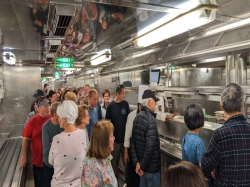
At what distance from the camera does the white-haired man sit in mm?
2795

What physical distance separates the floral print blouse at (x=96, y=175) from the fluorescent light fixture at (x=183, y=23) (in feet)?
5.62

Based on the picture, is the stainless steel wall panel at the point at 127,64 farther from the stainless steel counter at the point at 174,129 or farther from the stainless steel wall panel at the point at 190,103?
the stainless steel counter at the point at 174,129

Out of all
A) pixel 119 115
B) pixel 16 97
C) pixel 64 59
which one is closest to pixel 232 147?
pixel 119 115

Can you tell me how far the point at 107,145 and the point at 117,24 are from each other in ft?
6.19

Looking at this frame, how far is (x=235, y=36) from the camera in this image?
297 centimetres

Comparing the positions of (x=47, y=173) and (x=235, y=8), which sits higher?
(x=235, y=8)

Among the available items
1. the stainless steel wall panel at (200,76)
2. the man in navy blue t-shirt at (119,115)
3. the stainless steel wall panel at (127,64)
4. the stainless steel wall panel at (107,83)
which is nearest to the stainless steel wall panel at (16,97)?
the stainless steel wall panel at (127,64)

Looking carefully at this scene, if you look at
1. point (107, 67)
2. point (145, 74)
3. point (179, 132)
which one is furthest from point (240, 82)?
point (107, 67)

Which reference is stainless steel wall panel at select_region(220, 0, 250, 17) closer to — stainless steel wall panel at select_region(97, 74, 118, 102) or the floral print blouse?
the floral print blouse

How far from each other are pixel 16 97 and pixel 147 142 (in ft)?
18.1

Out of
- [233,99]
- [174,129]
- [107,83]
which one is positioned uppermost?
[107,83]

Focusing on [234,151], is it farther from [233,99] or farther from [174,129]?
[174,129]

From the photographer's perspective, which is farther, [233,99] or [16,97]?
[16,97]

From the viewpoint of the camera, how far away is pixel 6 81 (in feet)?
22.9
